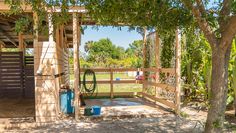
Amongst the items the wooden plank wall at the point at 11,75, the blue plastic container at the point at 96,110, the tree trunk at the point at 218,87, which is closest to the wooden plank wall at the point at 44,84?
the blue plastic container at the point at 96,110

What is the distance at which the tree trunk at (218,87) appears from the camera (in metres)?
4.30

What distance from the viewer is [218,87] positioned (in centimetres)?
434

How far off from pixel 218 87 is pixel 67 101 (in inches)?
175

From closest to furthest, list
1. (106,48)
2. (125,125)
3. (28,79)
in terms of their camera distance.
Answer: (125,125)
(28,79)
(106,48)

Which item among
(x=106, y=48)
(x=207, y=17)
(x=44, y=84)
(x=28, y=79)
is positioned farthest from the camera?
(x=106, y=48)

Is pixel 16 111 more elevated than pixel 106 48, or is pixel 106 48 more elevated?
pixel 106 48

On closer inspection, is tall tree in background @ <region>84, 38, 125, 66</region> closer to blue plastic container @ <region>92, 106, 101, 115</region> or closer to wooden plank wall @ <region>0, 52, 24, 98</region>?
wooden plank wall @ <region>0, 52, 24, 98</region>

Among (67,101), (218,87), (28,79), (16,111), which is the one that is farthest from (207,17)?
(28,79)

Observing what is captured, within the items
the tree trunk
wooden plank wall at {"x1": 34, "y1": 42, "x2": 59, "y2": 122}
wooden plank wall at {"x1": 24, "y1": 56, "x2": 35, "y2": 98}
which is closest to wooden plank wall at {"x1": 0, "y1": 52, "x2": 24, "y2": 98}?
wooden plank wall at {"x1": 24, "y1": 56, "x2": 35, "y2": 98}

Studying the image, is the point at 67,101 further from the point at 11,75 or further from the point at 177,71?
the point at 11,75

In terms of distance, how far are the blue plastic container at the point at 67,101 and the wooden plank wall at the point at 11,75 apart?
182 inches

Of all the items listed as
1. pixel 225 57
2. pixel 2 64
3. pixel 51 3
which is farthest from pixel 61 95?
pixel 2 64

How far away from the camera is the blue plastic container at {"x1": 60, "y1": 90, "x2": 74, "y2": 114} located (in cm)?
762

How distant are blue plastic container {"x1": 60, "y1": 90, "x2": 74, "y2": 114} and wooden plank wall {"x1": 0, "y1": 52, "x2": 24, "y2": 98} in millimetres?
4618
